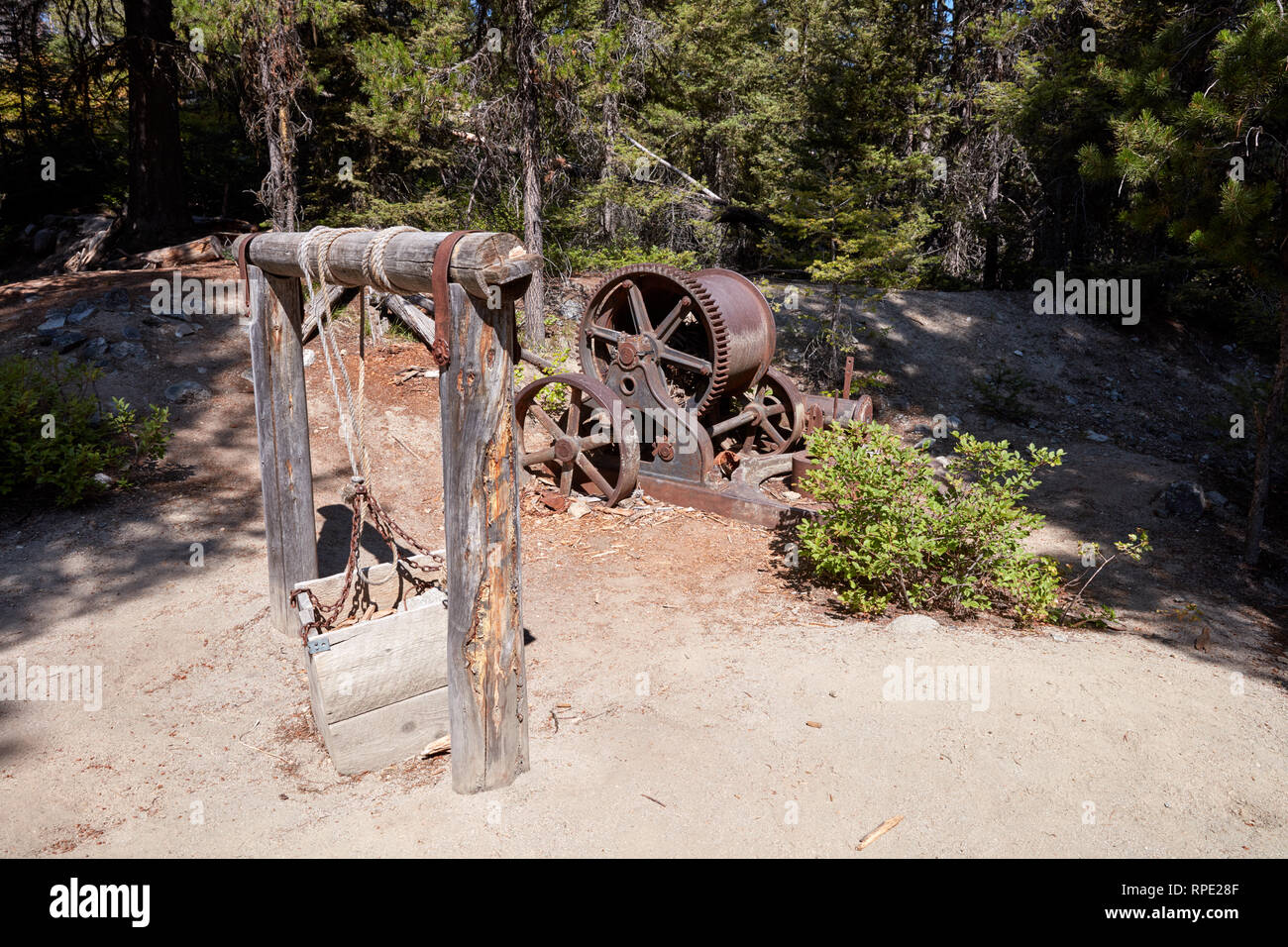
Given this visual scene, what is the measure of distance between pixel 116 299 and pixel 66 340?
4.06 ft

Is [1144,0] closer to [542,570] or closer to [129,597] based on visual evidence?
[542,570]

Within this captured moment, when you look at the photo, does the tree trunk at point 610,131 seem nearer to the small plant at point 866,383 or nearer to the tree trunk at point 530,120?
the tree trunk at point 530,120

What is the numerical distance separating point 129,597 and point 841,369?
989 cm

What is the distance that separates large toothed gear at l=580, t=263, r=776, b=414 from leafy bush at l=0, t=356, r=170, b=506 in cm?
436

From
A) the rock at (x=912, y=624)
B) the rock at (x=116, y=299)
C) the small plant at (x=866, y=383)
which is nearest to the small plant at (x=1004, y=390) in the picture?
the small plant at (x=866, y=383)

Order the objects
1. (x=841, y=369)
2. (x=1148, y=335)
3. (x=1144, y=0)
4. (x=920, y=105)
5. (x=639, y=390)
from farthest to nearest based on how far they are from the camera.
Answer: (x=920, y=105) < (x=1148, y=335) < (x=841, y=369) < (x=1144, y=0) < (x=639, y=390)

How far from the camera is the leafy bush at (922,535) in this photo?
18.5 ft

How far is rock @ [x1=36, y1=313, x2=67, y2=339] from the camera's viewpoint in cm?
992

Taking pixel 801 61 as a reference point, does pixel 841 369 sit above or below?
below

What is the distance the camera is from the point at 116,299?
10.9 m

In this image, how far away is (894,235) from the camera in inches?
442

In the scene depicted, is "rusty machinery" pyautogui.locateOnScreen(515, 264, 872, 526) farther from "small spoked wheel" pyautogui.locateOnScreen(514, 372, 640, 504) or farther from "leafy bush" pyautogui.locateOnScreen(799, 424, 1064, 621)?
"leafy bush" pyautogui.locateOnScreen(799, 424, 1064, 621)

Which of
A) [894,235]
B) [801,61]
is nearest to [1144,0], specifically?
[894,235]

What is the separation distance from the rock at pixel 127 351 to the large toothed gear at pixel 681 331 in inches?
220
